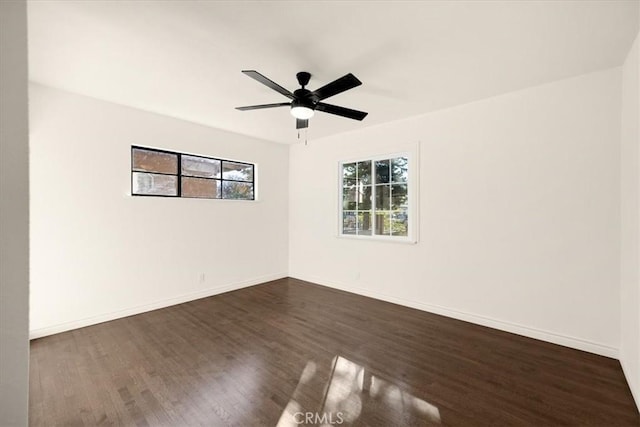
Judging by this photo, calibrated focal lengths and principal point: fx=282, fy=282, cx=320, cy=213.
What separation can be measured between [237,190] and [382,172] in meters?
2.46

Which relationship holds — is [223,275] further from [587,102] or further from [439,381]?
[587,102]

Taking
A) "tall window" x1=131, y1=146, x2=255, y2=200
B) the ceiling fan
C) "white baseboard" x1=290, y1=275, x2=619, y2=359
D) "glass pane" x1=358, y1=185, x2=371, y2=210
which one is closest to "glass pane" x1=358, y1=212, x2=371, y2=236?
"glass pane" x1=358, y1=185, x2=371, y2=210

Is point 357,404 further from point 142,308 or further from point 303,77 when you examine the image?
point 142,308

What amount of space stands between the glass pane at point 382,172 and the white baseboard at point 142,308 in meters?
2.66

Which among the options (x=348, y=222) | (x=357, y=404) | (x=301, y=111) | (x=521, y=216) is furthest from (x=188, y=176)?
(x=521, y=216)

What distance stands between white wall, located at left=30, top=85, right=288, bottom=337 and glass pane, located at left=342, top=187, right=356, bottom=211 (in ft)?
5.76

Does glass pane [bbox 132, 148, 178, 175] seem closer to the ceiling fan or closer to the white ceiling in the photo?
the white ceiling

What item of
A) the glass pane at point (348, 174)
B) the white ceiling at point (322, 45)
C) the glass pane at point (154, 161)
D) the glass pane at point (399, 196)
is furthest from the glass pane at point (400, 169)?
the glass pane at point (154, 161)

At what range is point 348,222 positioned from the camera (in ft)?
15.7

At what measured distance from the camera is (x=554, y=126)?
9.35ft

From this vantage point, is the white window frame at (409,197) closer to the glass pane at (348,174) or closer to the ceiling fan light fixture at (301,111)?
the glass pane at (348,174)

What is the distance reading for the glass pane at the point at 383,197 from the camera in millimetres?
4285

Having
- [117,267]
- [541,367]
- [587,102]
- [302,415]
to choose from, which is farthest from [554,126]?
A: [117,267]

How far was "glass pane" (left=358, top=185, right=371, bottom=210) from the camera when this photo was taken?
452cm
